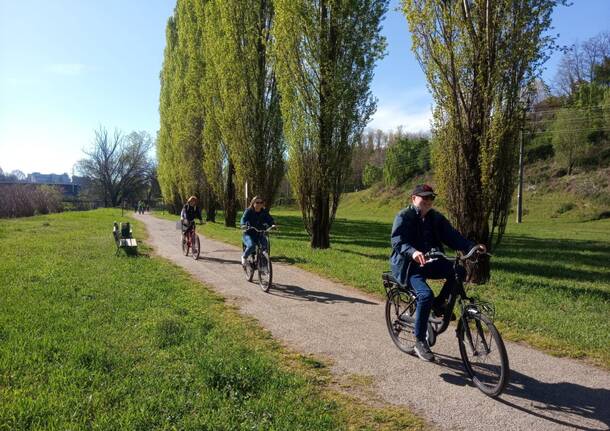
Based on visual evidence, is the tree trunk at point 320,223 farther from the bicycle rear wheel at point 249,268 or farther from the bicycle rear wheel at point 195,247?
the bicycle rear wheel at point 249,268

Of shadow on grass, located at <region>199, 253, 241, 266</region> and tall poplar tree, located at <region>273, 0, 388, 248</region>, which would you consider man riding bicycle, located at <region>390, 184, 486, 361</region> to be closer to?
shadow on grass, located at <region>199, 253, 241, 266</region>

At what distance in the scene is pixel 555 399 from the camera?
3906mm

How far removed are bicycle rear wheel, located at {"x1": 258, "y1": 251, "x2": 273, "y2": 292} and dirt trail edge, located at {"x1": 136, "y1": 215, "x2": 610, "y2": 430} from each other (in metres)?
0.49

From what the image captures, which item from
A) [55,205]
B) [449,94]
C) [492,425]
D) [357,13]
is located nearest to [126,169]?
[55,205]

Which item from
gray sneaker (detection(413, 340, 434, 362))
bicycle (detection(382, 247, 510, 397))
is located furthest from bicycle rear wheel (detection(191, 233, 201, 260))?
gray sneaker (detection(413, 340, 434, 362))

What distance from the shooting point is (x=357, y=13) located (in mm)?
14648

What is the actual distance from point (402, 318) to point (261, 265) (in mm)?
4295

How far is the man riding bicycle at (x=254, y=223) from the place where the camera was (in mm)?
9305

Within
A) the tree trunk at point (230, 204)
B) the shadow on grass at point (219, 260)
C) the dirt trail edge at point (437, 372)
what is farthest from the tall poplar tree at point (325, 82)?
the tree trunk at point (230, 204)

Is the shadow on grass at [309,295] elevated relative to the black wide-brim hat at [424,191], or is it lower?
lower

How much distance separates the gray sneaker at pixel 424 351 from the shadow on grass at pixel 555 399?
0.83 ft

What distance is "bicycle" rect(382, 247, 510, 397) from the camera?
392cm

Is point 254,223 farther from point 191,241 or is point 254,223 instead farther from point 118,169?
point 118,169

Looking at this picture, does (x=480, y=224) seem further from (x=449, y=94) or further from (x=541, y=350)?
(x=541, y=350)
